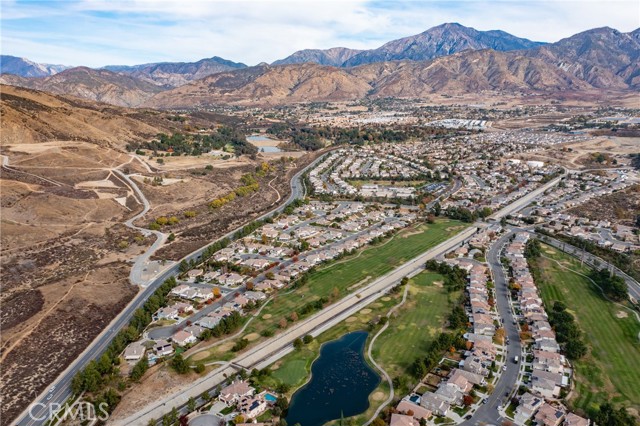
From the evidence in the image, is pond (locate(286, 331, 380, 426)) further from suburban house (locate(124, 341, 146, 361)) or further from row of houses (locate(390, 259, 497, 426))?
suburban house (locate(124, 341, 146, 361))

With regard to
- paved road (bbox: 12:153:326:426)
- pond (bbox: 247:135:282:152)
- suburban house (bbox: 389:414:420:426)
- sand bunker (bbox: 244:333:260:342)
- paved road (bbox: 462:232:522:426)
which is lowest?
paved road (bbox: 12:153:326:426)

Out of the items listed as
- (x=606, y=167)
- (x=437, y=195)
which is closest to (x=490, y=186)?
(x=437, y=195)

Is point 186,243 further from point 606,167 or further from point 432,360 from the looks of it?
point 606,167

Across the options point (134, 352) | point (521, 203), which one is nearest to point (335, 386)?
point (134, 352)

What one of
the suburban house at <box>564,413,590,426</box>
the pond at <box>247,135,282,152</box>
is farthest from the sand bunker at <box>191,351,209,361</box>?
the pond at <box>247,135,282,152</box>

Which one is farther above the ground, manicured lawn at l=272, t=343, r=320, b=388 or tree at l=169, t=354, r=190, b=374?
tree at l=169, t=354, r=190, b=374

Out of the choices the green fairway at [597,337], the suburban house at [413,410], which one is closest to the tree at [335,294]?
the suburban house at [413,410]
